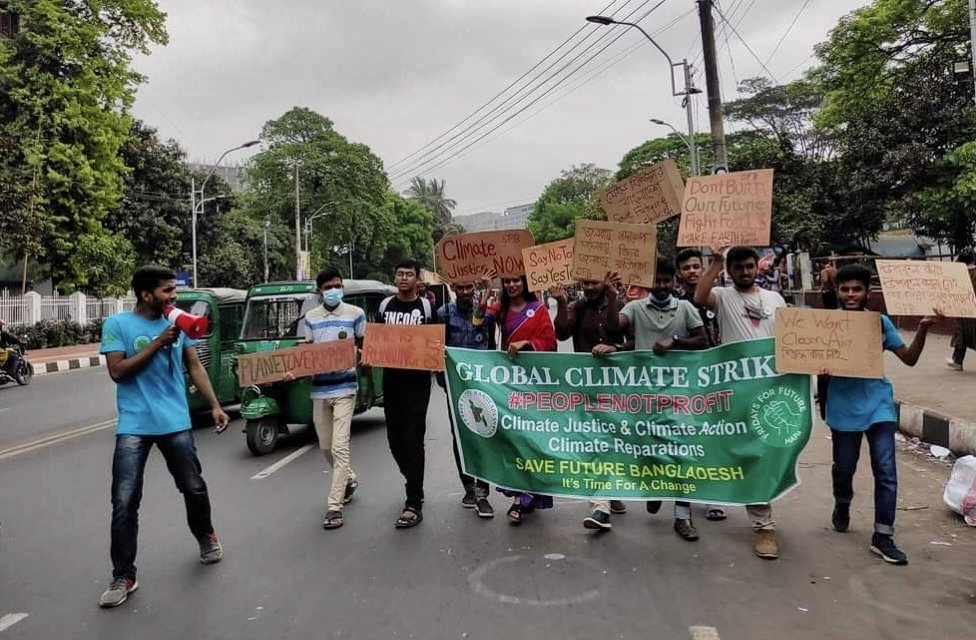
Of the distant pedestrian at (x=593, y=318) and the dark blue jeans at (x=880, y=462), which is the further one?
the distant pedestrian at (x=593, y=318)

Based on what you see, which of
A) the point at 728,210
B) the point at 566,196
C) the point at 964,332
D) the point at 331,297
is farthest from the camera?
the point at 566,196

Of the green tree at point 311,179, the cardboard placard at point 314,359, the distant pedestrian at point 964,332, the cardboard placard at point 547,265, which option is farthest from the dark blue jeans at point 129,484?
the green tree at point 311,179

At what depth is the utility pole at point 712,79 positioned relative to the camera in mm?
12367

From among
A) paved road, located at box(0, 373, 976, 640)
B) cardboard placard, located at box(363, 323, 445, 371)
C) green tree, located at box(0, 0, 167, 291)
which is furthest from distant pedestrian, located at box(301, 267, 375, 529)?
green tree, located at box(0, 0, 167, 291)

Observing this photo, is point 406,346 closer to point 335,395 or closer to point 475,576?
point 335,395

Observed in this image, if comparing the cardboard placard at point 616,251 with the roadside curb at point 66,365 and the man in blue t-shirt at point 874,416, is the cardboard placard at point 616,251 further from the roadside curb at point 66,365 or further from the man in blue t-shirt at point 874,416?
the roadside curb at point 66,365

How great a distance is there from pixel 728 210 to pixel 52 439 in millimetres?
8520

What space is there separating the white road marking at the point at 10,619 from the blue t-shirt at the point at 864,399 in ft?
15.2

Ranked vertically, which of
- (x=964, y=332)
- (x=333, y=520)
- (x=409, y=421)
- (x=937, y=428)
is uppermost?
(x=964, y=332)

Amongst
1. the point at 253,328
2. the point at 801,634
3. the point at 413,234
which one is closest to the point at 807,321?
the point at 801,634

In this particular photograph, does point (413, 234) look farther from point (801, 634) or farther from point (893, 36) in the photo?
point (801, 634)

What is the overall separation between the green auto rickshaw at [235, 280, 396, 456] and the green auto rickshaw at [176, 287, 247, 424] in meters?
0.81

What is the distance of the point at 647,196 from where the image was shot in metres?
5.29

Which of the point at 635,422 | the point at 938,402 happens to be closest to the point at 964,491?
the point at 635,422
